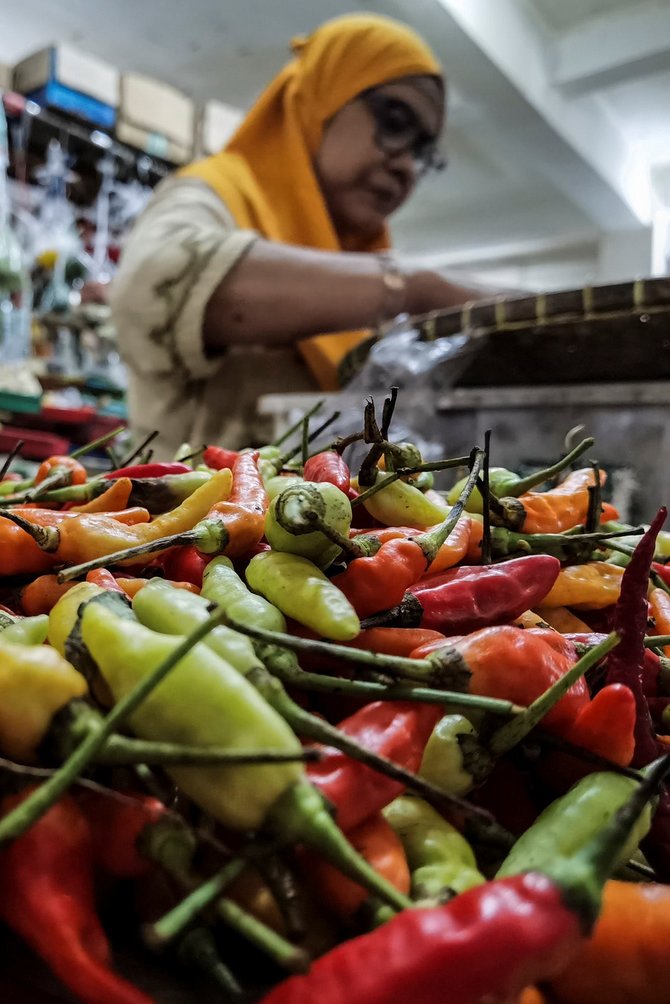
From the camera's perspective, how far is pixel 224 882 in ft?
1.11

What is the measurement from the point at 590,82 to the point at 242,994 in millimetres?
5342

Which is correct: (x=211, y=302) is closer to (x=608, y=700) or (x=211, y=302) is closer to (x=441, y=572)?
(x=441, y=572)

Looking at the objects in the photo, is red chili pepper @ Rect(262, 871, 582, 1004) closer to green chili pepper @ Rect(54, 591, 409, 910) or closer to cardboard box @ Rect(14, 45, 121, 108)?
green chili pepper @ Rect(54, 591, 409, 910)

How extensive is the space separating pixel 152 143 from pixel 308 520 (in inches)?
154

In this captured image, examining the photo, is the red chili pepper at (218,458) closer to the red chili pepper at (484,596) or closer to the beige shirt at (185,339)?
the red chili pepper at (484,596)

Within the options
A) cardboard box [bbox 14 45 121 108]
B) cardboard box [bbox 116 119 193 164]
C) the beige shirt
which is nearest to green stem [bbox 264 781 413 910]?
the beige shirt

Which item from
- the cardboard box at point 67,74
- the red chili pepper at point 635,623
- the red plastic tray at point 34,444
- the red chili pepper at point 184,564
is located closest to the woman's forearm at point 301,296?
the red plastic tray at point 34,444

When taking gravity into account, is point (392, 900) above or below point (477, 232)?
below

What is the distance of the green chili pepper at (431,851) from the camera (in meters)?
0.39

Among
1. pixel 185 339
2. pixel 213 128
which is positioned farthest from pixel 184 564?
pixel 213 128

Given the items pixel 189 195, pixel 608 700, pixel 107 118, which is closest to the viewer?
pixel 608 700

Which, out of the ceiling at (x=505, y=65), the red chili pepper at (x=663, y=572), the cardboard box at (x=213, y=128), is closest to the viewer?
the red chili pepper at (x=663, y=572)

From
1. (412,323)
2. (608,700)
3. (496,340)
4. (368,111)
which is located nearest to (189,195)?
(368,111)

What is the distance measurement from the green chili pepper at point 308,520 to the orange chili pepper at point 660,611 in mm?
314
